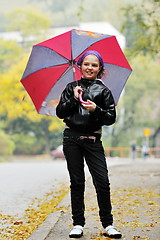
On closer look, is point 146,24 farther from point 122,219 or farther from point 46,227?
point 46,227

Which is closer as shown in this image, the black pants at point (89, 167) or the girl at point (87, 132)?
the girl at point (87, 132)

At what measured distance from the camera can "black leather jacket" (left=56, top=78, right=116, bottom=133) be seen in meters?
4.97

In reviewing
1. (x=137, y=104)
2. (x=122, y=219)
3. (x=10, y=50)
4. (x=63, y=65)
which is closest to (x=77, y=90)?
(x=63, y=65)

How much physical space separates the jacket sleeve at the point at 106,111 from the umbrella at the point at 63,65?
0.92 metres

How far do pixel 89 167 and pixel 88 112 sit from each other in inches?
23.4

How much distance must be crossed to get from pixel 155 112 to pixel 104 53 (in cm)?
5246

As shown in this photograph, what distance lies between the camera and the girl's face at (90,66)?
5.15 metres

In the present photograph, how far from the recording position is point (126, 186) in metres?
11.1

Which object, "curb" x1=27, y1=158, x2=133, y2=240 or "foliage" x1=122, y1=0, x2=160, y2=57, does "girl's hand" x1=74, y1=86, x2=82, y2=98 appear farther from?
"foliage" x1=122, y1=0, x2=160, y2=57

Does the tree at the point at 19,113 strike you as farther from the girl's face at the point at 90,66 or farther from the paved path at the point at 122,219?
the girl's face at the point at 90,66

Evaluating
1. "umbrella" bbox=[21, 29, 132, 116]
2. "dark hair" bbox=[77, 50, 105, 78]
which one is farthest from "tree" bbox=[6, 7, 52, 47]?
"dark hair" bbox=[77, 50, 105, 78]

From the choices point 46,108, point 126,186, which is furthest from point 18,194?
point 46,108

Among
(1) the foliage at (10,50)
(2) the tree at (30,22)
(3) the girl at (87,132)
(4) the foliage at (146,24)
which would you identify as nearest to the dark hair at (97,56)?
(3) the girl at (87,132)

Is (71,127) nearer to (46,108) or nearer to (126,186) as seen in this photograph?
(46,108)
